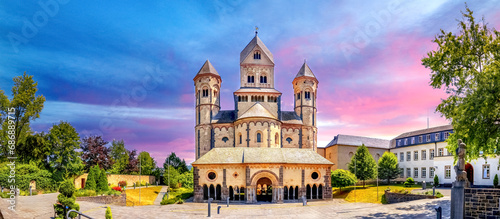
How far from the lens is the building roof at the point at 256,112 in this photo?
52.3 meters

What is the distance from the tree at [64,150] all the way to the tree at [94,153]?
838 centimetres

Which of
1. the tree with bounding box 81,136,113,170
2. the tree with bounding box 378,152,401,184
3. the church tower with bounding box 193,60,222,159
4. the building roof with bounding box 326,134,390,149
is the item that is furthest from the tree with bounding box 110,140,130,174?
the tree with bounding box 378,152,401,184

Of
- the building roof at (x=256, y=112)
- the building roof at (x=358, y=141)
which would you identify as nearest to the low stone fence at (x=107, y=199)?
the building roof at (x=256, y=112)

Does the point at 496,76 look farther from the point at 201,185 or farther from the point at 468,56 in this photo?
the point at 201,185

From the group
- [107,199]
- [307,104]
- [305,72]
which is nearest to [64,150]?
[107,199]

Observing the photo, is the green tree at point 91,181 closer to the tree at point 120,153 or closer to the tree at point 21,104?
the tree at point 21,104

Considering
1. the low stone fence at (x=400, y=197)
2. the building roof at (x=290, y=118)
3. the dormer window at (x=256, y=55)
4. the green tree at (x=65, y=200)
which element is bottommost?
the low stone fence at (x=400, y=197)

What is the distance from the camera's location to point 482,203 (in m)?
17.9

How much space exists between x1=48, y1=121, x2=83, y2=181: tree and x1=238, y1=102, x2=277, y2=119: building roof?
26.8m

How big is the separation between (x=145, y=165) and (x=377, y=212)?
6121cm

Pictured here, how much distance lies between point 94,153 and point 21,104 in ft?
61.3

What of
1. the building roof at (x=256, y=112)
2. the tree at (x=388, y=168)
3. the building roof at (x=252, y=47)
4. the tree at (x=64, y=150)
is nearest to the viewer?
the tree at (x=64, y=150)

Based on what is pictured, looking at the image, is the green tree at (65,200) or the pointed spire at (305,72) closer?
the green tree at (65,200)

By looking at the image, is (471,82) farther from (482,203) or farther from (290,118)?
(290,118)
